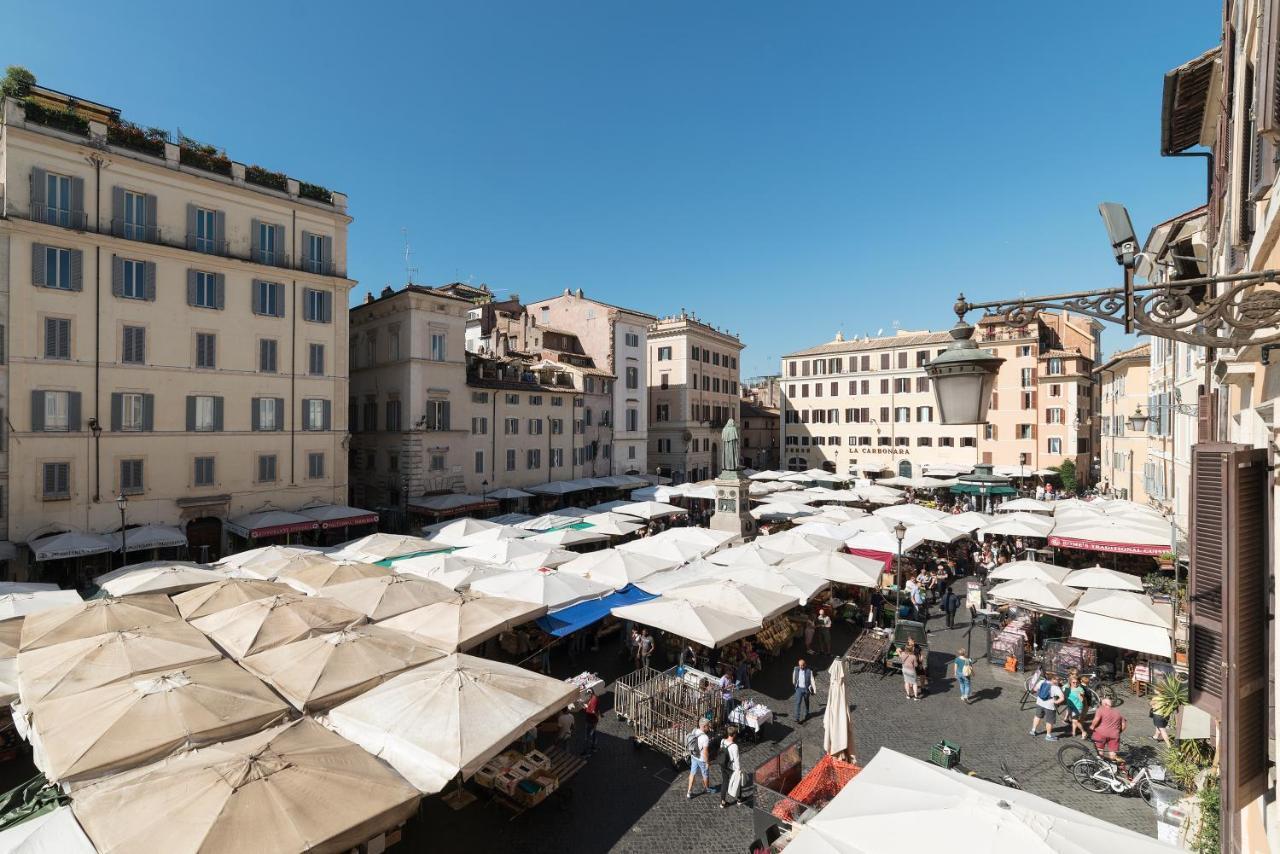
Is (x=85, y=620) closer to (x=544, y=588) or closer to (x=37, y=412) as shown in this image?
(x=544, y=588)

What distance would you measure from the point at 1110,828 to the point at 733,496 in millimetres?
18124

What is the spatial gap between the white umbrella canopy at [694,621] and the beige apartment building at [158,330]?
62.9ft

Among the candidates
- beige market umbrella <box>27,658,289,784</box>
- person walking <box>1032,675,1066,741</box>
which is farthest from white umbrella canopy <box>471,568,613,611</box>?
person walking <box>1032,675,1066,741</box>

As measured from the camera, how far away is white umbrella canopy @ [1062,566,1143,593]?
15.8 meters

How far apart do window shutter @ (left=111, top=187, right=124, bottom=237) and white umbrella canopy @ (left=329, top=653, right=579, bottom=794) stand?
22.4m

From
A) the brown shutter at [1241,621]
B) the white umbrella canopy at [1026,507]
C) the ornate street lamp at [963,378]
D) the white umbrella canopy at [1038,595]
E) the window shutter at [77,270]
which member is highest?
the window shutter at [77,270]

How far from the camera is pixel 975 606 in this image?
705 inches

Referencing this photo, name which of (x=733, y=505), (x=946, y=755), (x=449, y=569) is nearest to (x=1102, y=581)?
(x=946, y=755)

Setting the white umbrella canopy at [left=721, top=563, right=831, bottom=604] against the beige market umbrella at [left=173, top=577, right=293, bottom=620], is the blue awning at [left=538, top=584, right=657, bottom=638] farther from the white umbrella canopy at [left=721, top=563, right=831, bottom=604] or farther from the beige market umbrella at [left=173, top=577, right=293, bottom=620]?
the beige market umbrella at [left=173, top=577, right=293, bottom=620]

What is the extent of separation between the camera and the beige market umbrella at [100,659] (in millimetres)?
8555

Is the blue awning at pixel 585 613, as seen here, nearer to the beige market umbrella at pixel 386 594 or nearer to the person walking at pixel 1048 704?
the beige market umbrella at pixel 386 594

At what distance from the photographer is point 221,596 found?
13.0 m

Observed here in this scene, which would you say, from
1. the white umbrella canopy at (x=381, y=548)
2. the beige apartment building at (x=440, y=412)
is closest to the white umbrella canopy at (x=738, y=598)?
the white umbrella canopy at (x=381, y=548)

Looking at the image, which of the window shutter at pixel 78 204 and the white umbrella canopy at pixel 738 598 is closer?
the white umbrella canopy at pixel 738 598
